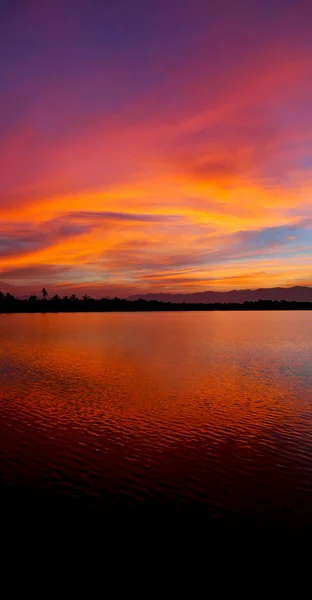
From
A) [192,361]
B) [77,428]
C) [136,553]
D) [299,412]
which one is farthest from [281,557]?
[192,361]

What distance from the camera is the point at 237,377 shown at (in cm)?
5625

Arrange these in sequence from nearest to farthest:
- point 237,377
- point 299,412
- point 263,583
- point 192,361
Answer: point 263,583 → point 299,412 → point 237,377 → point 192,361

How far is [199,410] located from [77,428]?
40.4 ft

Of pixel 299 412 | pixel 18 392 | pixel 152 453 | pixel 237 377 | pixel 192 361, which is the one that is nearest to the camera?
pixel 152 453

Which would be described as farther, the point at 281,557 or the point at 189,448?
the point at 189,448

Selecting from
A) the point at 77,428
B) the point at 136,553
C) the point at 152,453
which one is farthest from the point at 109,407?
the point at 136,553

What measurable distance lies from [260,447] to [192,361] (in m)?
43.8

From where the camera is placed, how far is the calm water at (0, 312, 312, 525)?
816 inches

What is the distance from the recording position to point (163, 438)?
29.8 meters

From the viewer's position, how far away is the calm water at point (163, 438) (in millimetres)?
20719

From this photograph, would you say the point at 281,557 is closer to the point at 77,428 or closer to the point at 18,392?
the point at 77,428

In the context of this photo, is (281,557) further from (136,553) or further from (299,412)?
(299,412)

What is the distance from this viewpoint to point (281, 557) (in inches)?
617

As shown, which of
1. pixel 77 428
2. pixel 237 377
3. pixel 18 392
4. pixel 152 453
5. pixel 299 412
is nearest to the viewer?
pixel 152 453
